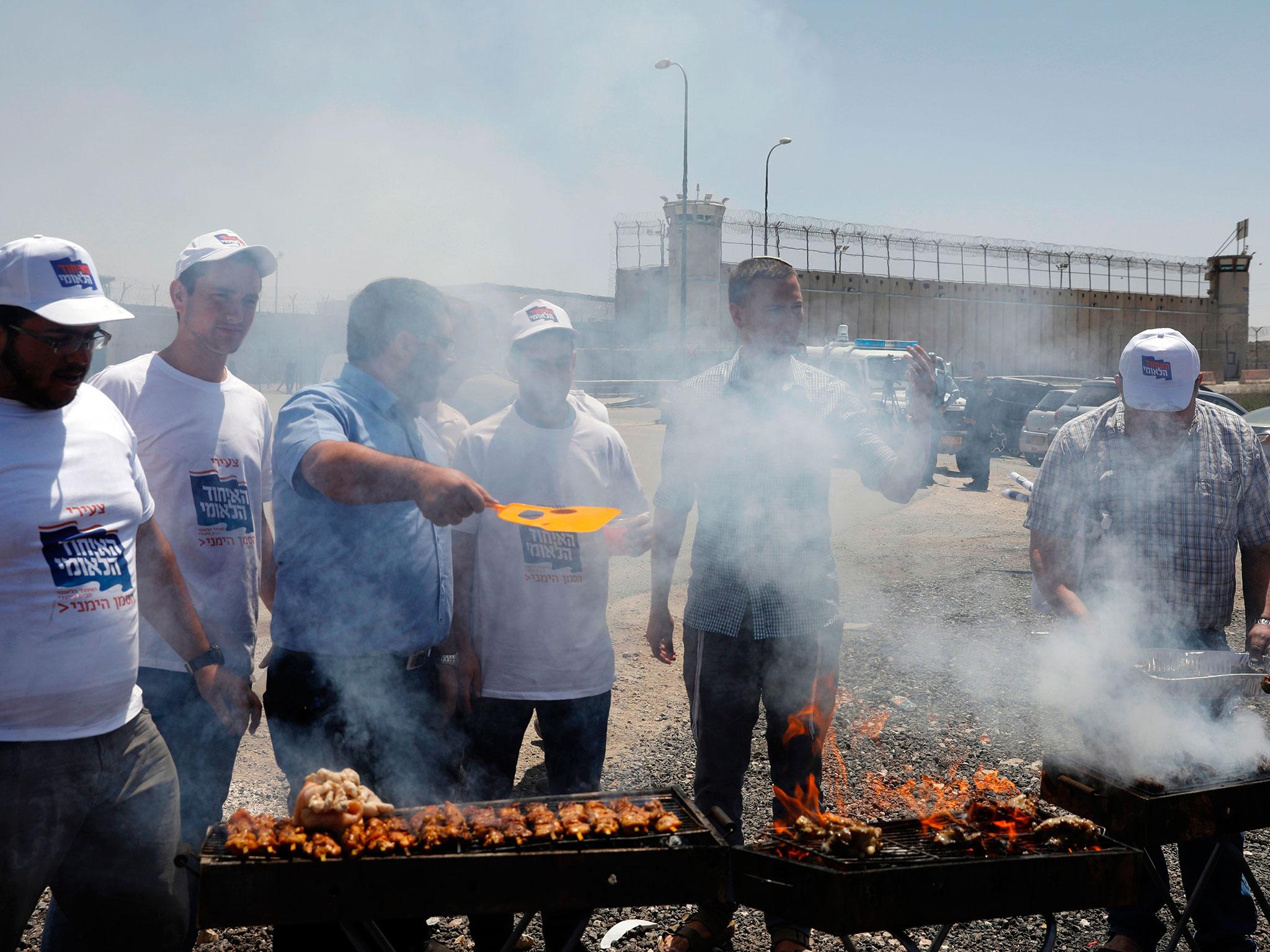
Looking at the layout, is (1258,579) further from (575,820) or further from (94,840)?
(94,840)

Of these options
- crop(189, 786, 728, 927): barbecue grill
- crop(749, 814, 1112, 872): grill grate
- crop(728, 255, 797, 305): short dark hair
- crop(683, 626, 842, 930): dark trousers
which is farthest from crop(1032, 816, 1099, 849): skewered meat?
crop(728, 255, 797, 305): short dark hair

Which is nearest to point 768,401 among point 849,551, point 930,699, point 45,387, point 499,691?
point 499,691

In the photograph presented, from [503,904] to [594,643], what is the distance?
46.6 inches

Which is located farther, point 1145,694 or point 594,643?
point 594,643

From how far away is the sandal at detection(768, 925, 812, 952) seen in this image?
9.14 ft

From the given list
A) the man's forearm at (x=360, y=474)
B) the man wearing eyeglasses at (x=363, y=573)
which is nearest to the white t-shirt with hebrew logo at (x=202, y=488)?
the man wearing eyeglasses at (x=363, y=573)

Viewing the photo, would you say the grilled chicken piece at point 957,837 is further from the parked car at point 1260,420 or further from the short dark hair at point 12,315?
the parked car at point 1260,420

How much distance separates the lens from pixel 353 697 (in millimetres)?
2590

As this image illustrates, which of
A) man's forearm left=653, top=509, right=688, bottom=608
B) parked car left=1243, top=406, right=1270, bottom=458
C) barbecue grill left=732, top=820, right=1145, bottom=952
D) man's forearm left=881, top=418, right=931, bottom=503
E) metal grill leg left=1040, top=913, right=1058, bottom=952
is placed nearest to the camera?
barbecue grill left=732, top=820, right=1145, bottom=952

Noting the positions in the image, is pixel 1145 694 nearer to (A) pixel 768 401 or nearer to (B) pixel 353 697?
(A) pixel 768 401

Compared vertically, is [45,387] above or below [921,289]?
below

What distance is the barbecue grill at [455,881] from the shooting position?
1850 millimetres

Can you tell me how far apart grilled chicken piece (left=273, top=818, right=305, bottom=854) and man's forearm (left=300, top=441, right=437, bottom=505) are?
803mm

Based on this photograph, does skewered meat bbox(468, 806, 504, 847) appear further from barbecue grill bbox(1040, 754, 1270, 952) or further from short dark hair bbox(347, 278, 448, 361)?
barbecue grill bbox(1040, 754, 1270, 952)
